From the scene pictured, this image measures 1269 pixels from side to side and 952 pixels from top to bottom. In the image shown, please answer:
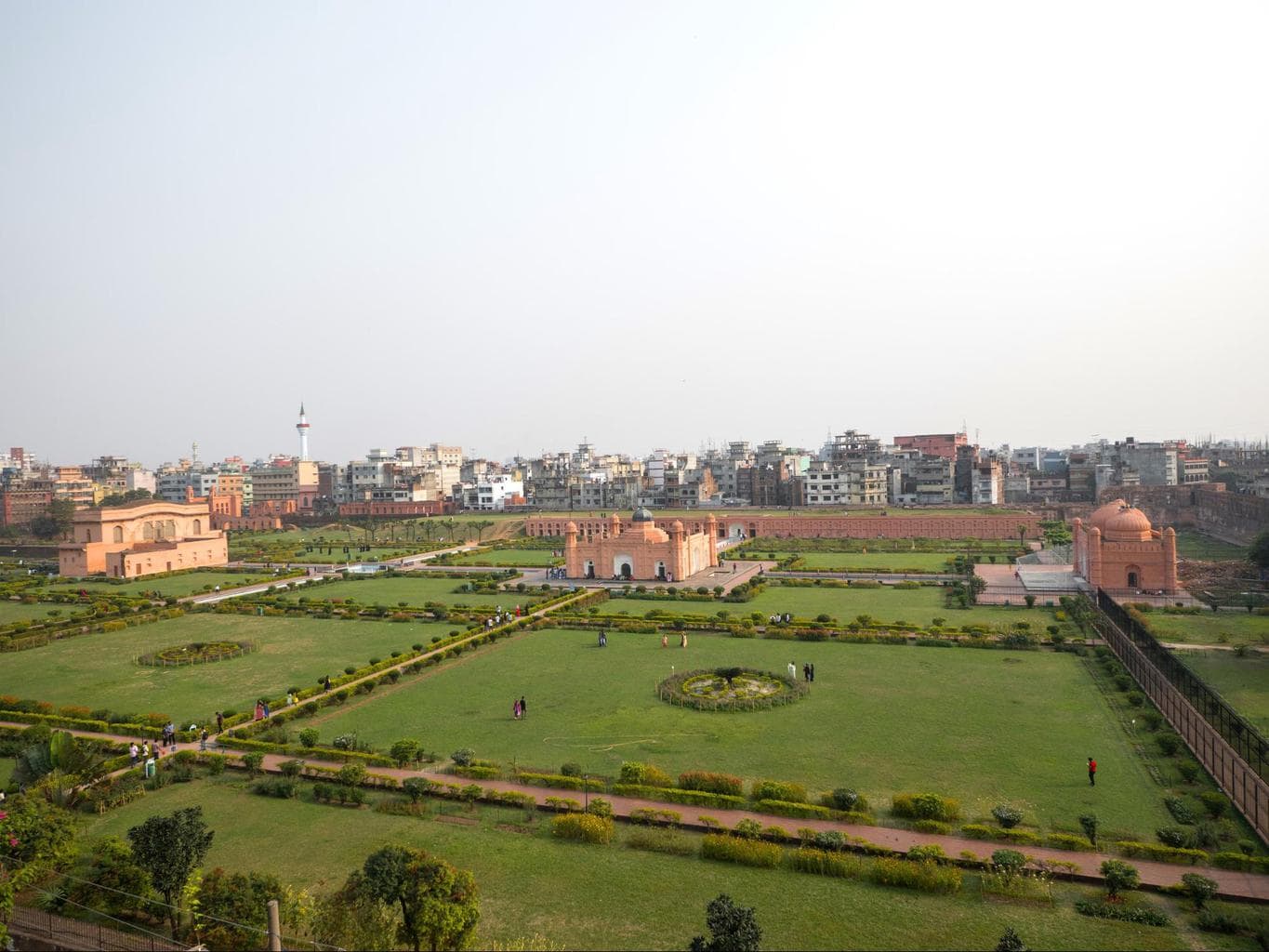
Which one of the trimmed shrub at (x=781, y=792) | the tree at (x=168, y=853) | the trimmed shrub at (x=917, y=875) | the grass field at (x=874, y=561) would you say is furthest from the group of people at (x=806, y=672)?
the grass field at (x=874, y=561)

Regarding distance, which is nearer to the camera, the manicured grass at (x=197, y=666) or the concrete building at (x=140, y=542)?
the manicured grass at (x=197, y=666)

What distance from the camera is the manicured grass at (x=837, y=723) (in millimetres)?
20266

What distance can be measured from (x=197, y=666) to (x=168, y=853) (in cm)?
2310

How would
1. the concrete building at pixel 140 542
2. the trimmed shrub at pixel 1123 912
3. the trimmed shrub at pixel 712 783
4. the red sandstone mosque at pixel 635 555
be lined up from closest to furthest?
the trimmed shrub at pixel 1123 912 → the trimmed shrub at pixel 712 783 → the red sandstone mosque at pixel 635 555 → the concrete building at pixel 140 542

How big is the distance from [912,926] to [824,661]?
61.8 ft

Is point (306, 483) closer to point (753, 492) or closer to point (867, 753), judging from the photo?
point (753, 492)

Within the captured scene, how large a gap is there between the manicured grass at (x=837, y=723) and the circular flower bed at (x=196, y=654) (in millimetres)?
10525

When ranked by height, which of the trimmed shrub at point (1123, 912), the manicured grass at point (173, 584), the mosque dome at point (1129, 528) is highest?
the mosque dome at point (1129, 528)

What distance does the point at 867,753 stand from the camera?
22.3 metres

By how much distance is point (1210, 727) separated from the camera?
21.5 m

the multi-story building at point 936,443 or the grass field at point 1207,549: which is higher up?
the multi-story building at point 936,443

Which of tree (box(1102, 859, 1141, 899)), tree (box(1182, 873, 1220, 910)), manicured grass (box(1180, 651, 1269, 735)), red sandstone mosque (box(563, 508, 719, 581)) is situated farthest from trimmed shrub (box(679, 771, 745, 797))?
red sandstone mosque (box(563, 508, 719, 581))

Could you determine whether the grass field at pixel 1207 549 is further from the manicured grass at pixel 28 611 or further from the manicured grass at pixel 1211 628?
the manicured grass at pixel 28 611

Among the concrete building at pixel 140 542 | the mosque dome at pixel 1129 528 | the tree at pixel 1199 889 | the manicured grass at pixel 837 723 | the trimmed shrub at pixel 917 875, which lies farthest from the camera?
the concrete building at pixel 140 542
